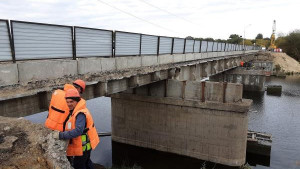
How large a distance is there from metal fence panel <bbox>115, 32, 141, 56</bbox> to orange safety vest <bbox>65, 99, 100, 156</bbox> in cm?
772

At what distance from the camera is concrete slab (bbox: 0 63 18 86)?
654 cm

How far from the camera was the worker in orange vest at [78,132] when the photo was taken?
406 centimetres

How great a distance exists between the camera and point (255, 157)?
1809cm

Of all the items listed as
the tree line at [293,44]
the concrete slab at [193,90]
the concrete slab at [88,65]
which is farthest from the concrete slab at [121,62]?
the tree line at [293,44]

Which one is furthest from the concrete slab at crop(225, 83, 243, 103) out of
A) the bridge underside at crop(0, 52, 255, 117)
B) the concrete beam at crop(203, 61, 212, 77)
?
the concrete beam at crop(203, 61, 212, 77)

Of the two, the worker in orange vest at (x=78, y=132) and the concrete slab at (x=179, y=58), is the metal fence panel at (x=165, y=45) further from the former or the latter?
the worker in orange vest at (x=78, y=132)

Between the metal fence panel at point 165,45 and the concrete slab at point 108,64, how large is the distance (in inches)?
225

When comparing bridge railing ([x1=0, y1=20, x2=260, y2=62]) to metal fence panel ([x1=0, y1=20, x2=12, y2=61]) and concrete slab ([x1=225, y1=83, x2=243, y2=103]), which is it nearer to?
metal fence panel ([x1=0, y1=20, x2=12, y2=61])

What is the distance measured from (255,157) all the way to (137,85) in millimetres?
11783

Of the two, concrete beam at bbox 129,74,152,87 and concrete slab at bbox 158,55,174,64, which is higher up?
concrete slab at bbox 158,55,174,64

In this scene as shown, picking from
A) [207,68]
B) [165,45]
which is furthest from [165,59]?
[207,68]

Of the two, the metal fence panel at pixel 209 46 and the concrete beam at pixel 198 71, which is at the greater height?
the metal fence panel at pixel 209 46

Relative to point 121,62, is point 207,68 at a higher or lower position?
lower

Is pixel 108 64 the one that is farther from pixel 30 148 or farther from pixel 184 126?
pixel 184 126
